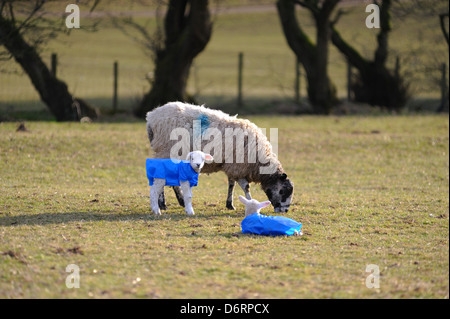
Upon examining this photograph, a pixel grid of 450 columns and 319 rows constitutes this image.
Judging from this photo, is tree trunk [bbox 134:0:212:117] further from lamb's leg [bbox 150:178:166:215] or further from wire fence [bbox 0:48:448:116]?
lamb's leg [bbox 150:178:166:215]

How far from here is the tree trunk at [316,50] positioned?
2403cm

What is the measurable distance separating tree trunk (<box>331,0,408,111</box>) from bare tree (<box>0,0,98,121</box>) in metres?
12.4

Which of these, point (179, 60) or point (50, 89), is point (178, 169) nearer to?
point (50, 89)

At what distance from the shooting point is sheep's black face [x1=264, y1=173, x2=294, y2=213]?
1078cm

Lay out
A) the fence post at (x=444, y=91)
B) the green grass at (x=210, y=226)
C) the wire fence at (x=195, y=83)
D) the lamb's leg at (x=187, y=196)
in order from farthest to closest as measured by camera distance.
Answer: the fence post at (x=444, y=91), the wire fence at (x=195, y=83), the lamb's leg at (x=187, y=196), the green grass at (x=210, y=226)

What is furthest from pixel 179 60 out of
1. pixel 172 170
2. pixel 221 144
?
pixel 172 170

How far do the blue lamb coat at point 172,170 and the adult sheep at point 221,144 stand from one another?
0.85 meters

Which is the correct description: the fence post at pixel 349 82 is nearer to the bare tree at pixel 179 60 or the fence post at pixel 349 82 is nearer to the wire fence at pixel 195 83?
the wire fence at pixel 195 83

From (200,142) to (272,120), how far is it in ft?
37.9

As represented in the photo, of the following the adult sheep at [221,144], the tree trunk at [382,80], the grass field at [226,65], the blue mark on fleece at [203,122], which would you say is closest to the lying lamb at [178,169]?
the adult sheep at [221,144]

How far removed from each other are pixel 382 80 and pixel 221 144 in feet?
58.1

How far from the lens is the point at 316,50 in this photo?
24.4 m

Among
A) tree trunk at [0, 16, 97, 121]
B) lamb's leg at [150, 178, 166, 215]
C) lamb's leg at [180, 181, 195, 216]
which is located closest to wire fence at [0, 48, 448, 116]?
tree trunk at [0, 16, 97, 121]

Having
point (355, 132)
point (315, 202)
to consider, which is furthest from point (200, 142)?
point (355, 132)
